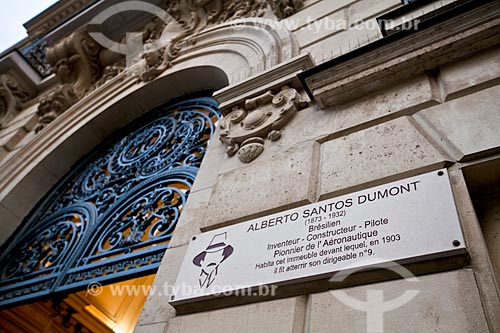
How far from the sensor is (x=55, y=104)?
5980 millimetres

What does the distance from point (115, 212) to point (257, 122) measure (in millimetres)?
1995

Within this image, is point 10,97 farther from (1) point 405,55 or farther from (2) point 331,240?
(2) point 331,240

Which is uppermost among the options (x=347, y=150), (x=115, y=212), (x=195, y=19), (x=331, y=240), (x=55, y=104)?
(x=195, y=19)

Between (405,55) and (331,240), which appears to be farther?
(405,55)

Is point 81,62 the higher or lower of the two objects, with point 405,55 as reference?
higher

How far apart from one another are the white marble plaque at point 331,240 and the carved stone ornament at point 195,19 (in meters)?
3.40

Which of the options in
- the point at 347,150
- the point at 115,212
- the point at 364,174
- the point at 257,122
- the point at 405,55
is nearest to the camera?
the point at 364,174

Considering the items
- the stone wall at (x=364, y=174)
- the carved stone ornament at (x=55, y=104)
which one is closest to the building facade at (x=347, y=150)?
the stone wall at (x=364, y=174)

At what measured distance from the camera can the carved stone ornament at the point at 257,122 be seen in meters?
2.43

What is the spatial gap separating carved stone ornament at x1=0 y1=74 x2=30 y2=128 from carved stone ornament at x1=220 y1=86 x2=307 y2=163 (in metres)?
6.02

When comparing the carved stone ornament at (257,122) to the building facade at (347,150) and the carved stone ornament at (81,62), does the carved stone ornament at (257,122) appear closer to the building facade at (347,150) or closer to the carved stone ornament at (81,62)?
the building facade at (347,150)

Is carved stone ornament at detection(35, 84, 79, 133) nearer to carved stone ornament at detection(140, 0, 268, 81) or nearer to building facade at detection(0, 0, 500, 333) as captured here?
carved stone ornament at detection(140, 0, 268, 81)

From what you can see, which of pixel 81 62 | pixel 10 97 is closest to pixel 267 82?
pixel 81 62

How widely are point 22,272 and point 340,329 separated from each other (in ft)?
12.3
